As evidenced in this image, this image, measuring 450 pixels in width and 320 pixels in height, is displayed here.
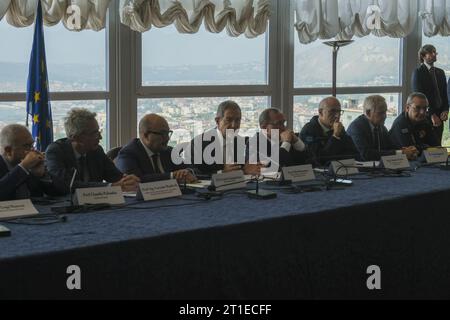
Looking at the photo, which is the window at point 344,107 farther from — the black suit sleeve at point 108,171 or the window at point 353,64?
the black suit sleeve at point 108,171

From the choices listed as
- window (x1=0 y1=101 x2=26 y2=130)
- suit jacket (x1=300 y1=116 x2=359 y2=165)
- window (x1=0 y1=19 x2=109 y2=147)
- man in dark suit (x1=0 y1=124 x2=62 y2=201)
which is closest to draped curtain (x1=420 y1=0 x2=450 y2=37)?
suit jacket (x1=300 y1=116 x2=359 y2=165)

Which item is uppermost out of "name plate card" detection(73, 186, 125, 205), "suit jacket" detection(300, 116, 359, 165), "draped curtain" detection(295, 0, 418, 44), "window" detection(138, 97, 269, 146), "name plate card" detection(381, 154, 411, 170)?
"draped curtain" detection(295, 0, 418, 44)

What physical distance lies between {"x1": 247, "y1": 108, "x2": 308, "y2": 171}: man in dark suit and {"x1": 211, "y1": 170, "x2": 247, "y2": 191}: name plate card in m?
0.90

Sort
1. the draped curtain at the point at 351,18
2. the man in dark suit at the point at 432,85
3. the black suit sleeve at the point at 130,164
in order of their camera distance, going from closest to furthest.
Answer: the black suit sleeve at the point at 130,164 → the draped curtain at the point at 351,18 → the man in dark suit at the point at 432,85

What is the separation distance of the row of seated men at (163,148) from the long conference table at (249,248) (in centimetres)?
49

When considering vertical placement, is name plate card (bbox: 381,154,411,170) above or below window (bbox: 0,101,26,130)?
below

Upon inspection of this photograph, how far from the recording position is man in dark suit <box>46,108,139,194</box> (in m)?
3.45

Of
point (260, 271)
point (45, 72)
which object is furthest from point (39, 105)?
point (260, 271)

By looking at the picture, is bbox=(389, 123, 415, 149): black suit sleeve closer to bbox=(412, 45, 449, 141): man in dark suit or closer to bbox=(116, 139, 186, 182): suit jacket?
bbox=(412, 45, 449, 141): man in dark suit

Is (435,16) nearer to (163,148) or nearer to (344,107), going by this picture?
(344,107)

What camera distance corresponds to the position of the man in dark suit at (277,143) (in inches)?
176

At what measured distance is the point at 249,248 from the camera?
2729mm

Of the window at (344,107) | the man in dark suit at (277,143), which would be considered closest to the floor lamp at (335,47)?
the window at (344,107)

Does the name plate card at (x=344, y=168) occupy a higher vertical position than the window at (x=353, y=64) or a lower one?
lower
